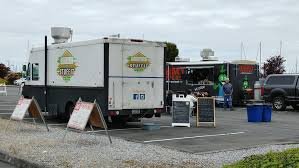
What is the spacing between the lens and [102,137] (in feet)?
43.6

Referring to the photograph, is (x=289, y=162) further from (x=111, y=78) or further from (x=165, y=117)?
(x=165, y=117)

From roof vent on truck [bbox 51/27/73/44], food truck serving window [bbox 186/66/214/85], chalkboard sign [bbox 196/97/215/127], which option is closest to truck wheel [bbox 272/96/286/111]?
food truck serving window [bbox 186/66/214/85]

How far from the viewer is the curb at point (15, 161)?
925 cm

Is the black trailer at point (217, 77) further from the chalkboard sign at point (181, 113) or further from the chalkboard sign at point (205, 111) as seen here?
the chalkboard sign at point (181, 113)

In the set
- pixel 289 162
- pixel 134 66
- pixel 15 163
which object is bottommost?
pixel 15 163

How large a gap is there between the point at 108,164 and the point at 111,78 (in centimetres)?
639

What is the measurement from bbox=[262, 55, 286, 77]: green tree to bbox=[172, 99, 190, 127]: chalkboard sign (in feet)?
109

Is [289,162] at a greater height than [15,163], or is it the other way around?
[289,162]

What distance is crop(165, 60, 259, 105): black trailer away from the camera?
90.5ft

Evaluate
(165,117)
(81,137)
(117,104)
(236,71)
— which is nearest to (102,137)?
(81,137)

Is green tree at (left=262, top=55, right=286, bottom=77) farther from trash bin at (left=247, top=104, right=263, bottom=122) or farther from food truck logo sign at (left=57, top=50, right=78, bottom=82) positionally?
food truck logo sign at (left=57, top=50, right=78, bottom=82)

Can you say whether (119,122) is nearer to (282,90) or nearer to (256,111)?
(256,111)

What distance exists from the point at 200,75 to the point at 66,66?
42.9ft

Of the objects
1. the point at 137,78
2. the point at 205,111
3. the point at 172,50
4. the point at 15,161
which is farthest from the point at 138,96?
the point at 172,50
